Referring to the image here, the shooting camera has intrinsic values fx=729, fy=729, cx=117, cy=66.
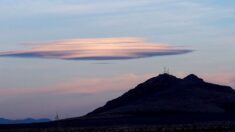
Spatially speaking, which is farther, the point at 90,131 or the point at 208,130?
the point at 90,131

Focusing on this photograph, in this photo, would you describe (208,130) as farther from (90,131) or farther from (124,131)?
(90,131)

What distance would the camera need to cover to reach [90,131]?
144 meters

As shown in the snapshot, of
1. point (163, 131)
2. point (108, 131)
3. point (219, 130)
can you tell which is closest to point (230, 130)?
point (219, 130)

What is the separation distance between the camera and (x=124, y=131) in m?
136

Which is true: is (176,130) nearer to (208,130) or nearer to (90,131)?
(208,130)

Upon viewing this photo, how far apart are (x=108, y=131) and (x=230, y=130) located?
23.7m

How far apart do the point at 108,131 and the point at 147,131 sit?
751 centimetres

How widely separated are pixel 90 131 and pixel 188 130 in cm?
2014

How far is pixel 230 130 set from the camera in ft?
420

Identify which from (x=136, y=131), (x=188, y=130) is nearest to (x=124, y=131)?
A: (x=136, y=131)

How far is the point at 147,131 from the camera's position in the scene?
136m

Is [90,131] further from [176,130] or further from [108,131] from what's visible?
[176,130]

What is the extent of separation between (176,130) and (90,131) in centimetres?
1761

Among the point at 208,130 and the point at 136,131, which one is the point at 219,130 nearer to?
the point at 208,130
